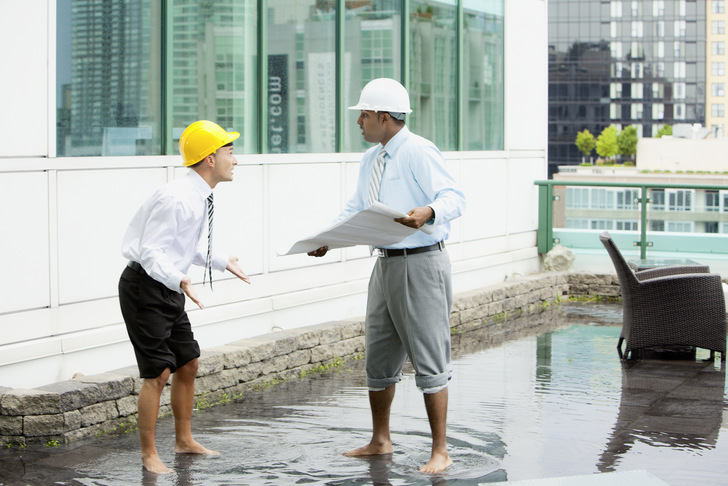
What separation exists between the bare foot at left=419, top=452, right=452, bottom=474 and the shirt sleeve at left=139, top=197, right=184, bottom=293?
1.52 metres

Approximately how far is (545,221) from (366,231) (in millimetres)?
8706

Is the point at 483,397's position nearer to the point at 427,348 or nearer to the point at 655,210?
the point at 427,348

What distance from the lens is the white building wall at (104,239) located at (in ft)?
21.1

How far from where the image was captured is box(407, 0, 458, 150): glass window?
11.4m

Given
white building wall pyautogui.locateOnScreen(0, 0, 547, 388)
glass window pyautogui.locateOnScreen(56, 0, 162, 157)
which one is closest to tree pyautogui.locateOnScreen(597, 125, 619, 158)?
white building wall pyautogui.locateOnScreen(0, 0, 547, 388)

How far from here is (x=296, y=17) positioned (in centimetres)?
930

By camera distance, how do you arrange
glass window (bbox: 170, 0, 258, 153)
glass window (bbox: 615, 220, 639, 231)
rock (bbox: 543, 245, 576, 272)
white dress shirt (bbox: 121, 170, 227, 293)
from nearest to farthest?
white dress shirt (bbox: 121, 170, 227, 293) < glass window (bbox: 170, 0, 258, 153) < glass window (bbox: 615, 220, 639, 231) < rock (bbox: 543, 245, 576, 272)

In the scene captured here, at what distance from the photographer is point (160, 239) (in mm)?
5238

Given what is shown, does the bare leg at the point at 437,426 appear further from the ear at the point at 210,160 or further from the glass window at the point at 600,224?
the glass window at the point at 600,224

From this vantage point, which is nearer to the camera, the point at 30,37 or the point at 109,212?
the point at 30,37

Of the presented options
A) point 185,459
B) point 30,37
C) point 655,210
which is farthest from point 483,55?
point 185,459

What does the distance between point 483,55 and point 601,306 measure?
3.28 metres

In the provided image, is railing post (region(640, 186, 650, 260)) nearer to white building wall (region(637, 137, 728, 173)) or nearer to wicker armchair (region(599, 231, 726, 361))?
wicker armchair (region(599, 231, 726, 361))

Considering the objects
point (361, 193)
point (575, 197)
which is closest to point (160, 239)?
point (361, 193)
